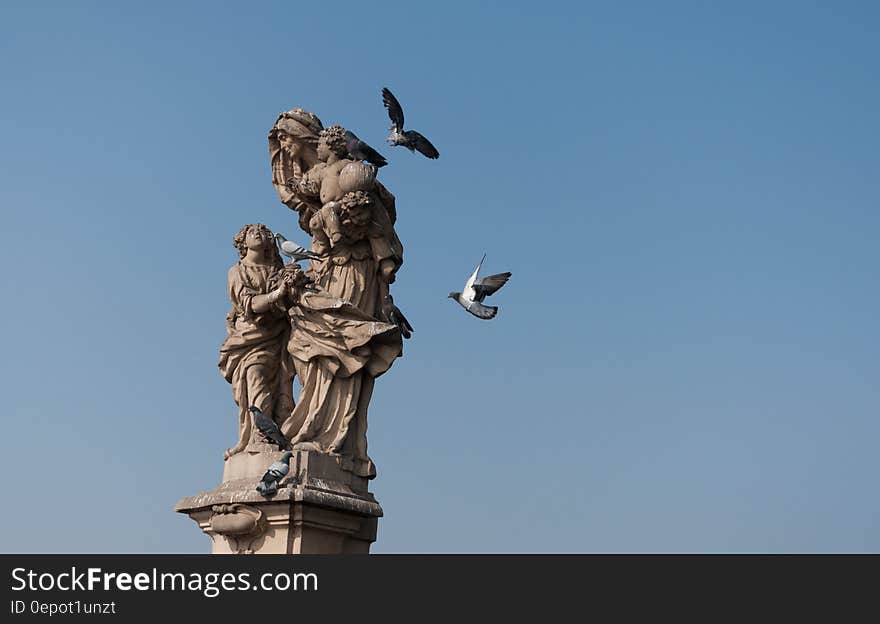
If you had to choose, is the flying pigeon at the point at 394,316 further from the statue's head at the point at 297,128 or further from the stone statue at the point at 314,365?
the statue's head at the point at 297,128

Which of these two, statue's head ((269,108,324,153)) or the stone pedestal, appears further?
statue's head ((269,108,324,153))

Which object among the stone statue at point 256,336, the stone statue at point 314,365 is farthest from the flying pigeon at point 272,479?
the stone statue at point 256,336

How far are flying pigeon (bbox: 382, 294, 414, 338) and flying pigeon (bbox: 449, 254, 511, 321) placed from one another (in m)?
0.61

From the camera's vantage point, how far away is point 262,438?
54.1ft

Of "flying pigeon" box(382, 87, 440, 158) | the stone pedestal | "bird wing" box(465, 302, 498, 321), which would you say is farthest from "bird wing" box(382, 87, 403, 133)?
the stone pedestal

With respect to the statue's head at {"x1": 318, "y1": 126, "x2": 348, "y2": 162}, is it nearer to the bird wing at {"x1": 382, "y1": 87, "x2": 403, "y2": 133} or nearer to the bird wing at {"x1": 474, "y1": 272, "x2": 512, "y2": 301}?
the bird wing at {"x1": 382, "y1": 87, "x2": 403, "y2": 133}

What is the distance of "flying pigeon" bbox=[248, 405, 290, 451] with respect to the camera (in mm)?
16328

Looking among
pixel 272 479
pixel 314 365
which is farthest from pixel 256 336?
pixel 272 479

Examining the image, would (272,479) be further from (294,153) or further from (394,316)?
(294,153)

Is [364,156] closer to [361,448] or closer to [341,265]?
[341,265]

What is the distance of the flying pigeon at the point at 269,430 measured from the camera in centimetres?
1633

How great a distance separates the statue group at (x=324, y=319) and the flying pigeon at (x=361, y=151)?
0.07 meters
